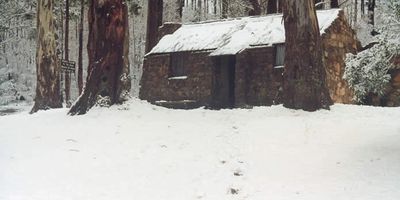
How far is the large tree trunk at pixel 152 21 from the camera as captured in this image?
25.8 meters

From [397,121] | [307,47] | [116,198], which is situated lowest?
[116,198]

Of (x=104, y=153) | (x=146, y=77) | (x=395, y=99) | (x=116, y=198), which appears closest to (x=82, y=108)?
(x=104, y=153)

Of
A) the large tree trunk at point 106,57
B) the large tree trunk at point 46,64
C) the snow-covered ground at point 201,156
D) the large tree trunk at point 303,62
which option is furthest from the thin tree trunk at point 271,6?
the large tree trunk at point 106,57

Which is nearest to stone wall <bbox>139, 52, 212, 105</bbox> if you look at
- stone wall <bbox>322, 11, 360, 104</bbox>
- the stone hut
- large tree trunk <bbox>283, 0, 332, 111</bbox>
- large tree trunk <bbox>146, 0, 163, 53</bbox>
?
the stone hut

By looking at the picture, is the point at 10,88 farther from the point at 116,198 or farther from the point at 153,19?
the point at 116,198

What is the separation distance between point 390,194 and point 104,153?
4218 millimetres

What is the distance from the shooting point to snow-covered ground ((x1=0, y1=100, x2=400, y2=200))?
20.2 ft

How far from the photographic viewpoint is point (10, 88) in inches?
1336

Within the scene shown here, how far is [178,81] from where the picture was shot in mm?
23109

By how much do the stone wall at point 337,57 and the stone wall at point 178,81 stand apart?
503 centimetres

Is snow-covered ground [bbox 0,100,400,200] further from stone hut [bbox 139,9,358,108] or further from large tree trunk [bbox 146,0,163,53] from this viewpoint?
large tree trunk [bbox 146,0,163,53]

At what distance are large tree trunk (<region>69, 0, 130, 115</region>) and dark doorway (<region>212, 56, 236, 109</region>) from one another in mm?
10513

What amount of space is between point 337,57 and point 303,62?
10.2 meters

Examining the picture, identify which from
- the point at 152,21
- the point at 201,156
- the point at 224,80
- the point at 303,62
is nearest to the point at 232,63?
the point at 224,80
